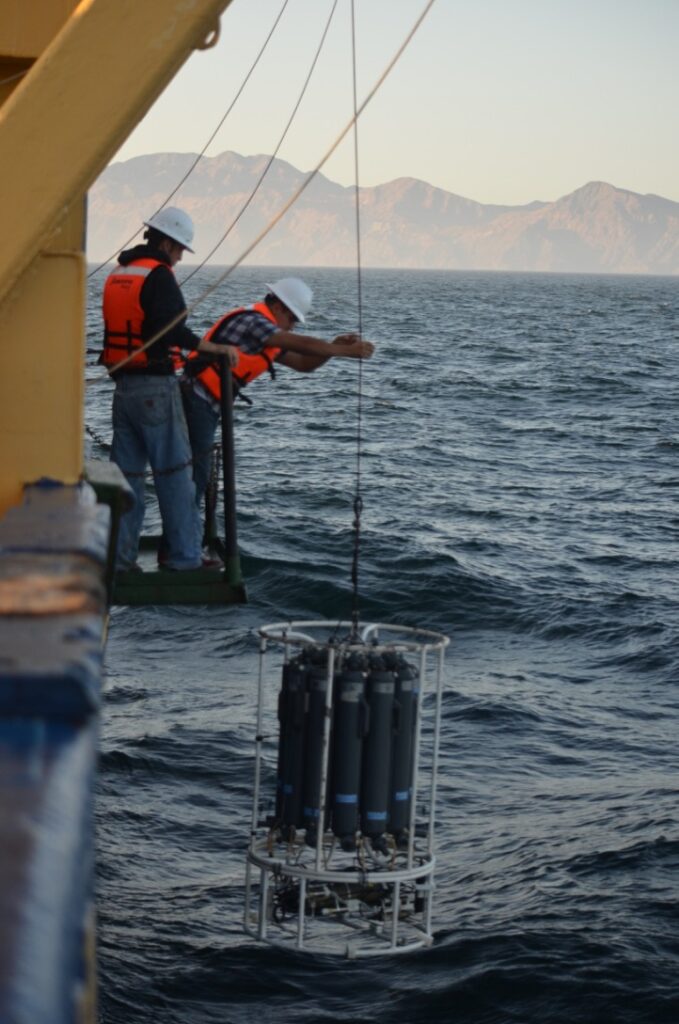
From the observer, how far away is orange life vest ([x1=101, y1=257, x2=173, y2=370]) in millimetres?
6910

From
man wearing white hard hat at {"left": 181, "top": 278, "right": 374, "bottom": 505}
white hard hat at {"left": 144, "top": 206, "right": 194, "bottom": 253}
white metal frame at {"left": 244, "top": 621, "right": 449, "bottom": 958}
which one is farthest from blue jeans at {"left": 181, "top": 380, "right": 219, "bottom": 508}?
white metal frame at {"left": 244, "top": 621, "right": 449, "bottom": 958}

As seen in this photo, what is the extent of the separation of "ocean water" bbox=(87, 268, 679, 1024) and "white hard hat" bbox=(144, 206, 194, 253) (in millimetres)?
838

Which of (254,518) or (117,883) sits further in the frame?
(254,518)

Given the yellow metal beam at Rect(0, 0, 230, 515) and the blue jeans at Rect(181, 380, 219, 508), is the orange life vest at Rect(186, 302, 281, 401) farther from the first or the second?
the yellow metal beam at Rect(0, 0, 230, 515)

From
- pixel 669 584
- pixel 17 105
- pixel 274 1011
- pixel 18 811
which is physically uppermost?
pixel 17 105

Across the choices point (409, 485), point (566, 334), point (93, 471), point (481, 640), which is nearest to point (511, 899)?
point (93, 471)

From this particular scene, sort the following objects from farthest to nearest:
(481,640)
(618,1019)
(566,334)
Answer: (566,334)
(481,640)
(618,1019)

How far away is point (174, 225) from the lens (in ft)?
23.1

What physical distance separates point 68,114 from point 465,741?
9145 mm

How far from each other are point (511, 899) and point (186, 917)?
2136mm

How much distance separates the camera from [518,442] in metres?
33.4

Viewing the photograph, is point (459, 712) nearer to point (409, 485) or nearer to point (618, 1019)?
point (618, 1019)

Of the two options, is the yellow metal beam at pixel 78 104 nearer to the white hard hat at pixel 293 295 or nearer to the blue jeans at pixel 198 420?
the white hard hat at pixel 293 295

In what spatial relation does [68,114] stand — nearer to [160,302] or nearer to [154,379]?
[160,302]
